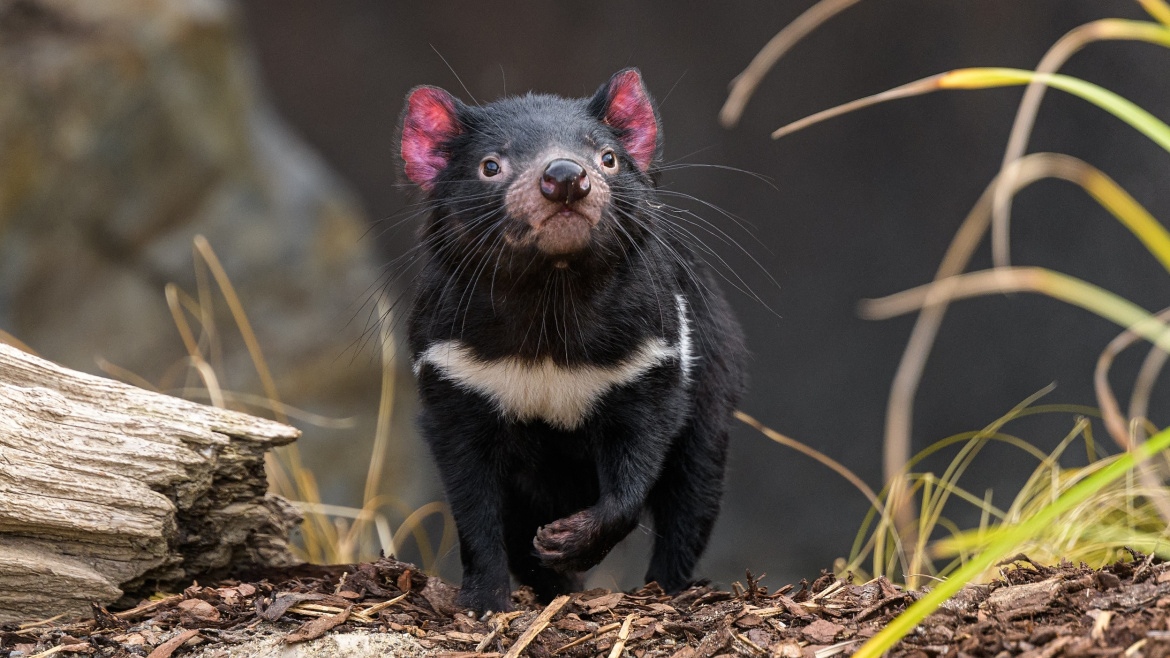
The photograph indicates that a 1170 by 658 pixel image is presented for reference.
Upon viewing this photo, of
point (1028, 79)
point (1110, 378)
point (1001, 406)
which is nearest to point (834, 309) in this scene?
point (1001, 406)

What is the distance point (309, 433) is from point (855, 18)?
5463mm

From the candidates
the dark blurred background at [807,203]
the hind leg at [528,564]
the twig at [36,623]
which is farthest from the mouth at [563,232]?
the dark blurred background at [807,203]

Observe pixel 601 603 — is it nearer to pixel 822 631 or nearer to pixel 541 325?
pixel 822 631

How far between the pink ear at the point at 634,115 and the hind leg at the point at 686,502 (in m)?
→ 0.97

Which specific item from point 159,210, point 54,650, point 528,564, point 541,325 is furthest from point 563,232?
point 159,210

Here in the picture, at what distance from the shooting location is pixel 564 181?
2.55m

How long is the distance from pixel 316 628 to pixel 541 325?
103 cm

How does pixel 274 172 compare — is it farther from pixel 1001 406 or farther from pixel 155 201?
pixel 1001 406

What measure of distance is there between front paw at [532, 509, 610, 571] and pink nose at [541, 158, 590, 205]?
914 mm

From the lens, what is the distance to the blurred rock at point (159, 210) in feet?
22.2

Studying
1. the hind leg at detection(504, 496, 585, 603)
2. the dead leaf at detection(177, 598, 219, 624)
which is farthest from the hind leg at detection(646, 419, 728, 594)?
the dead leaf at detection(177, 598, 219, 624)

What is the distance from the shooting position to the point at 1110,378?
7.39m

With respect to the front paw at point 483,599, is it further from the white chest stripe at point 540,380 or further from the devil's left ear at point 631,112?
the devil's left ear at point 631,112

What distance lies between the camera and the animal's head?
264 centimetres
